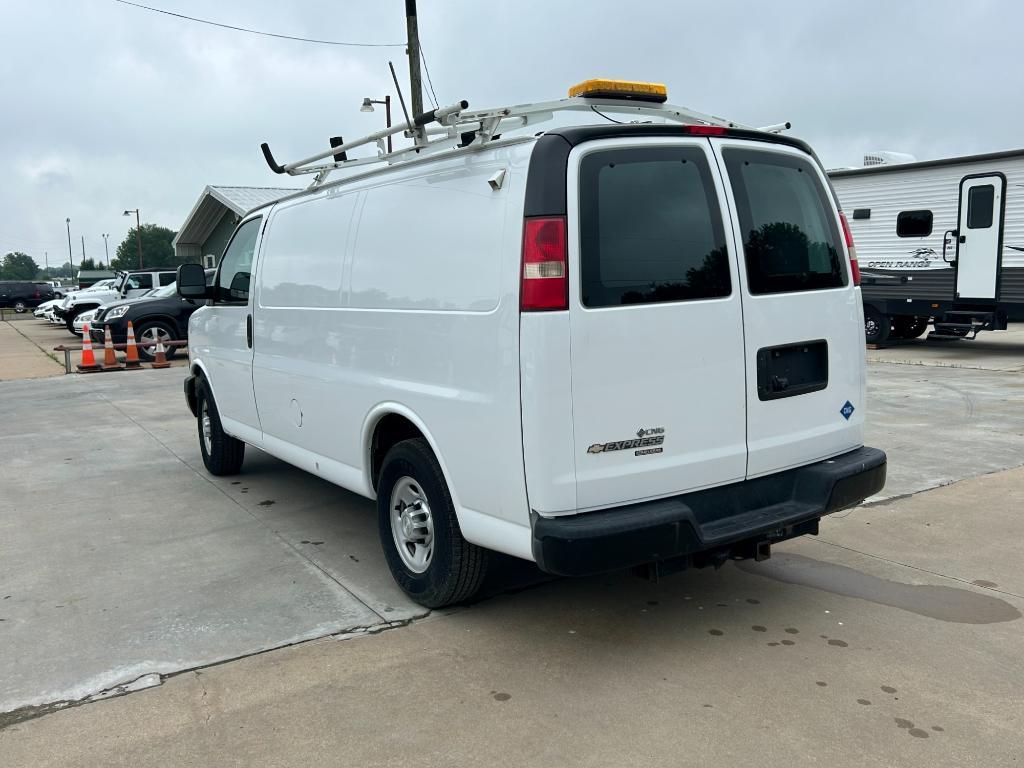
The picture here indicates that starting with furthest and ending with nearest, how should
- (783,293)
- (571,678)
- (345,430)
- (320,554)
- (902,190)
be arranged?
(902,190), (320,554), (345,430), (783,293), (571,678)

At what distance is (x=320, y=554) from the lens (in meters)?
5.17

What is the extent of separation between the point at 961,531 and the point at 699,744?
3.12m

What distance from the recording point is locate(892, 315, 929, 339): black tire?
54.6ft

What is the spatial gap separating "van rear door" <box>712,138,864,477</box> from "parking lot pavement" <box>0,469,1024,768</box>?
2.64 ft

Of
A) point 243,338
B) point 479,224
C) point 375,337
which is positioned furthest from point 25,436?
point 479,224

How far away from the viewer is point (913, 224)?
14.9 m

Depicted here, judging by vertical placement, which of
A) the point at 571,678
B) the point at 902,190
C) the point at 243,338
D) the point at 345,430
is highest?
the point at 902,190

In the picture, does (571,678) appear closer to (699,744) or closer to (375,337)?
(699,744)

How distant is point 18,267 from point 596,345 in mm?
187799

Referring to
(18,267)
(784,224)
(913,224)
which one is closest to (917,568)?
(784,224)

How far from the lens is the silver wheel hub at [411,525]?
4.27 meters

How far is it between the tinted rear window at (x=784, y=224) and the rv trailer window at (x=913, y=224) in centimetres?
1179

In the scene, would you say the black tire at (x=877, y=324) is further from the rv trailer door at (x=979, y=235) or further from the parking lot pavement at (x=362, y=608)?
the parking lot pavement at (x=362, y=608)

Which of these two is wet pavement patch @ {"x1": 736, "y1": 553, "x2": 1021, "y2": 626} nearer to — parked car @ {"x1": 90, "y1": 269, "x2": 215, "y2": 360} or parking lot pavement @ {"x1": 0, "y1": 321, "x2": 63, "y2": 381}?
parking lot pavement @ {"x1": 0, "y1": 321, "x2": 63, "y2": 381}
